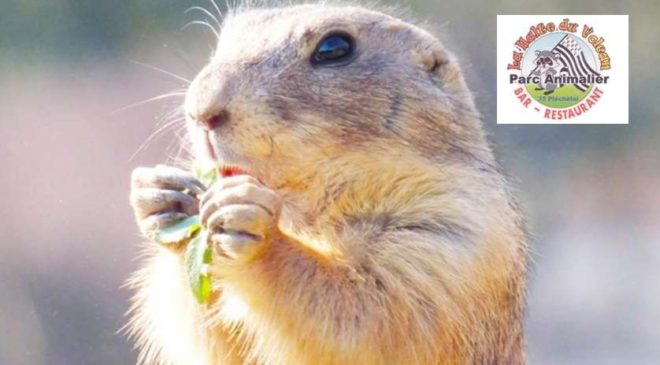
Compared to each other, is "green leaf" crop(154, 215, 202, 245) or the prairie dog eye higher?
the prairie dog eye

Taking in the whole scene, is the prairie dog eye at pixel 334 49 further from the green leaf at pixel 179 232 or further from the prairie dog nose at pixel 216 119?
the green leaf at pixel 179 232

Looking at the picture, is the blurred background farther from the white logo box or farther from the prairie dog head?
the prairie dog head

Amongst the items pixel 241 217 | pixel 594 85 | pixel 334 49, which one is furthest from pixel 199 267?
pixel 594 85

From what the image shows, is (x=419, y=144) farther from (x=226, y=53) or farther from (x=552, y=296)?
(x=552, y=296)

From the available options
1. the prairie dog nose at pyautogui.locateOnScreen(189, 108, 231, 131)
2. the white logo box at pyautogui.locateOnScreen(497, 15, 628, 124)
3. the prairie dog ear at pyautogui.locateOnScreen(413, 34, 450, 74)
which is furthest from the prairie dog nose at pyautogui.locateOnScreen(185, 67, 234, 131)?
the white logo box at pyautogui.locateOnScreen(497, 15, 628, 124)

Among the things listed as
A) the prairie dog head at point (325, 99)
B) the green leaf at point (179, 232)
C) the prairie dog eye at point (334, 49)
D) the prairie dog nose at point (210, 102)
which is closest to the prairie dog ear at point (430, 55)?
the prairie dog head at point (325, 99)

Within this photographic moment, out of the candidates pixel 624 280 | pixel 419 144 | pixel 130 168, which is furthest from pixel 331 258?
pixel 624 280
